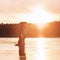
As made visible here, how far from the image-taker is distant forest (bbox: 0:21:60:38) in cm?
160

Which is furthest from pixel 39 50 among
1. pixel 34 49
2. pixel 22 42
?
pixel 22 42

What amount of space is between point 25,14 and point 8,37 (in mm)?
318

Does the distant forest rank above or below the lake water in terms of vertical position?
above

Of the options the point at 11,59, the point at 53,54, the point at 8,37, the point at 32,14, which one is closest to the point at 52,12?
the point at 32,14

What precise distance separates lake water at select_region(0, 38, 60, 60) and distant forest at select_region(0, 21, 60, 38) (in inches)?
2.2

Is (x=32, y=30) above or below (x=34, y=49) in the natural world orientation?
above

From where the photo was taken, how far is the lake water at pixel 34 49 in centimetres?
158

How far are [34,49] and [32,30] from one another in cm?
21

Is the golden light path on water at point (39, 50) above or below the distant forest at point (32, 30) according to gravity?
Result: below

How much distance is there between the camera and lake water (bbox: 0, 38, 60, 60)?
5.17ft

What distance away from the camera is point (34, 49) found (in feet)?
5.24

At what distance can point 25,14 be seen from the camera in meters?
1.59

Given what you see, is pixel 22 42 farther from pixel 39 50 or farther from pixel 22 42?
pixel 39 50

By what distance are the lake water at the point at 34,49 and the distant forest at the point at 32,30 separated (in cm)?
6
